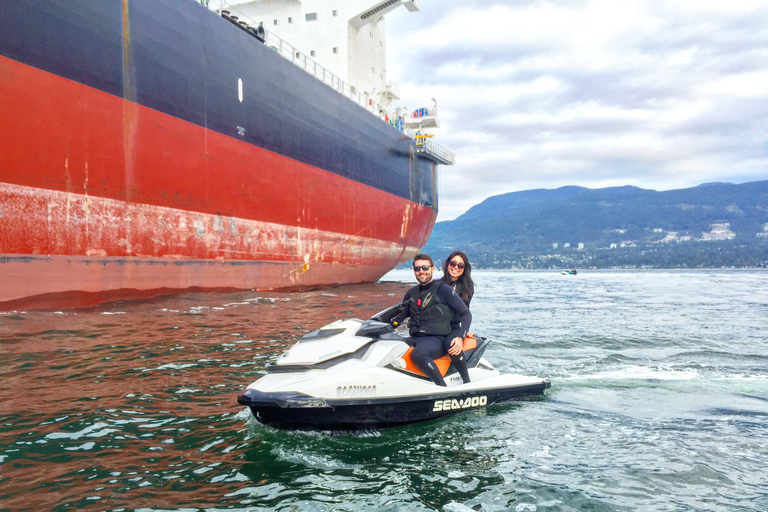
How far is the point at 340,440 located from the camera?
4.33 metres

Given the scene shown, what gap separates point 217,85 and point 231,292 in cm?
582

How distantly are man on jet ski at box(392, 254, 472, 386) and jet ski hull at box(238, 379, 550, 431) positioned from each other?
24 cm

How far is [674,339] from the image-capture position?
10.7m

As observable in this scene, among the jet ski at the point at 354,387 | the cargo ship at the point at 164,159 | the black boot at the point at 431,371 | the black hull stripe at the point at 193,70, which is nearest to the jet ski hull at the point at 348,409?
the jet ski at the point at 354,387

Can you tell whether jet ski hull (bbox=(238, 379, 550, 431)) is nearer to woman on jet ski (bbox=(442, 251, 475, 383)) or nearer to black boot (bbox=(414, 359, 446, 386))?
black boot (bbox=(414, 359, 446, 386))

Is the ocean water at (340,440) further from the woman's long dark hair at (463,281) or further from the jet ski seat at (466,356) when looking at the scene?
the woman's long dark hair at (463,281)

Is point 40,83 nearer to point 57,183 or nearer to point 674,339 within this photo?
point 57,183

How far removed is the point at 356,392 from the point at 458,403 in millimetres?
1258

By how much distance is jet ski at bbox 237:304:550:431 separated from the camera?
4.18m

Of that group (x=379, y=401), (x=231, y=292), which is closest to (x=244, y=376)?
(x=379, y=401)

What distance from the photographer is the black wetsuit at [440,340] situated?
4977 mm

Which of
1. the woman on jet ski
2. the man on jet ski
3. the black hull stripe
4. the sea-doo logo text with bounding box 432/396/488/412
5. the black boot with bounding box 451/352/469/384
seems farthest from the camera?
the black hull stripe

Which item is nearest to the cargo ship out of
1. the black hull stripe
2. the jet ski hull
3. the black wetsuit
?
the black hull stripe

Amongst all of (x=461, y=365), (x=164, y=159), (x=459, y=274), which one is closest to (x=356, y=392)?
(x=461, y=365)
